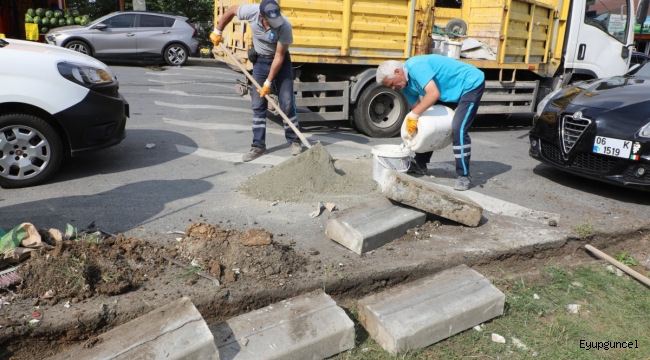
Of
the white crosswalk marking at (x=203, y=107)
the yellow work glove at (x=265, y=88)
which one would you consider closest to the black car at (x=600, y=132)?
the yellow work glove at (x=265, y=88)

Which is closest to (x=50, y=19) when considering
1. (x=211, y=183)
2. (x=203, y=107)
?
(x=203, y=107)

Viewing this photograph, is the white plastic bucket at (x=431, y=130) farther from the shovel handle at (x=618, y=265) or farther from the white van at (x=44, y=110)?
the white van at (x=44, y=110)

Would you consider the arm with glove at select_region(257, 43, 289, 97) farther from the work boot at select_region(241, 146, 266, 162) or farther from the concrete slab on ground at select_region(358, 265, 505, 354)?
the concrete slab on ground at select_region(358, 265, 505, 354)

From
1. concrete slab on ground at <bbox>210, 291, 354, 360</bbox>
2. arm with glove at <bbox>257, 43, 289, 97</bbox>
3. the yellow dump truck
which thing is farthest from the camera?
the yellow dump truck

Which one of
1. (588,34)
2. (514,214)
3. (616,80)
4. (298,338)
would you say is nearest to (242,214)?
(298,338)

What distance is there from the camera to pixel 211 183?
216 inches

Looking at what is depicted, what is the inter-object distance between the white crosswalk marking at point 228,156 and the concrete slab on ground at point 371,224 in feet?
7.59

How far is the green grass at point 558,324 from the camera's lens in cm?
305

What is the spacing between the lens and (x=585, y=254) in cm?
447

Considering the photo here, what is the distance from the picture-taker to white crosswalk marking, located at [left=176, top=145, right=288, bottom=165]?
20.9 feet

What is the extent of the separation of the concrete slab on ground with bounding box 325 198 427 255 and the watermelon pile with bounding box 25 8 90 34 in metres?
16.8

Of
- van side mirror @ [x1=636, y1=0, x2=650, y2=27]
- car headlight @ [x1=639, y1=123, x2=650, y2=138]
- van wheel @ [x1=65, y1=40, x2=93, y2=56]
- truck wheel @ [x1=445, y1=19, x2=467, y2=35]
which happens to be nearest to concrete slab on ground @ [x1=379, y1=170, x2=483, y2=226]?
car headlight @ [x1=639, y1=123, x2=650, y2=138]

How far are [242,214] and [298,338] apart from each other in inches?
77.0

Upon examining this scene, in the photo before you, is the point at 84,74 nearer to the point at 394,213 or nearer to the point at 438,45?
the point at 394,213
